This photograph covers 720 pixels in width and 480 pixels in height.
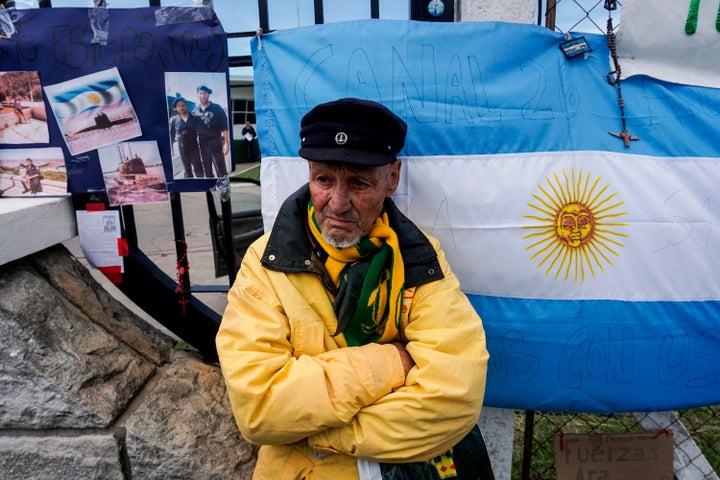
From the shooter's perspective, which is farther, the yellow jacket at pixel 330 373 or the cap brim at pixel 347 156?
the cap brim at pixel 347 156

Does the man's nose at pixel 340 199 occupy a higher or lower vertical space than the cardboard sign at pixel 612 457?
higher

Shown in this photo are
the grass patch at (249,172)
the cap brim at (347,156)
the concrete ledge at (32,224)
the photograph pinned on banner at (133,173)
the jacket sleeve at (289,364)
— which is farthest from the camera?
the grass patch at (249,172)

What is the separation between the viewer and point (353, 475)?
1.56 metres

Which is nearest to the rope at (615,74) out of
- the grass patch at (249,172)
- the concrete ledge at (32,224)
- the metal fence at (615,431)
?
the metal fence at (615,431)

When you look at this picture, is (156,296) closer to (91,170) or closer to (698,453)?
(91,170)

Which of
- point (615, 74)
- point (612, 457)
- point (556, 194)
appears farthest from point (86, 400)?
point (615, 74)

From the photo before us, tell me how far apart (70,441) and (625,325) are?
2133 millimetres

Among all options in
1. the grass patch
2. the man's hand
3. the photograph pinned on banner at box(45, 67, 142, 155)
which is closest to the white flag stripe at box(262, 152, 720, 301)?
the man's hand

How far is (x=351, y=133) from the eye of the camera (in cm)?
155

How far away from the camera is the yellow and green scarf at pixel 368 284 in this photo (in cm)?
157

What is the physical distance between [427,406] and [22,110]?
1888 millimetres

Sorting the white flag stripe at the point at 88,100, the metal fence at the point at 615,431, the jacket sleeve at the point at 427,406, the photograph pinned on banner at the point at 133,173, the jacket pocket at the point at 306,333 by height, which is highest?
the white flag stripe at the point at 88,100

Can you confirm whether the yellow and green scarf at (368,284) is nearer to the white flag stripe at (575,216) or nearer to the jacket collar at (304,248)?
the jacket collar at (304,248)

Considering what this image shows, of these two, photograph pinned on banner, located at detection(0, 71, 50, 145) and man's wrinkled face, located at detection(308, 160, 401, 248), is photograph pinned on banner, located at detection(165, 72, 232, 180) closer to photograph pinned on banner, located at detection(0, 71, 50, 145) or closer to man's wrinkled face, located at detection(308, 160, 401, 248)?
photograph pinned on banner, located at detection(0, 71, 50, 145)
